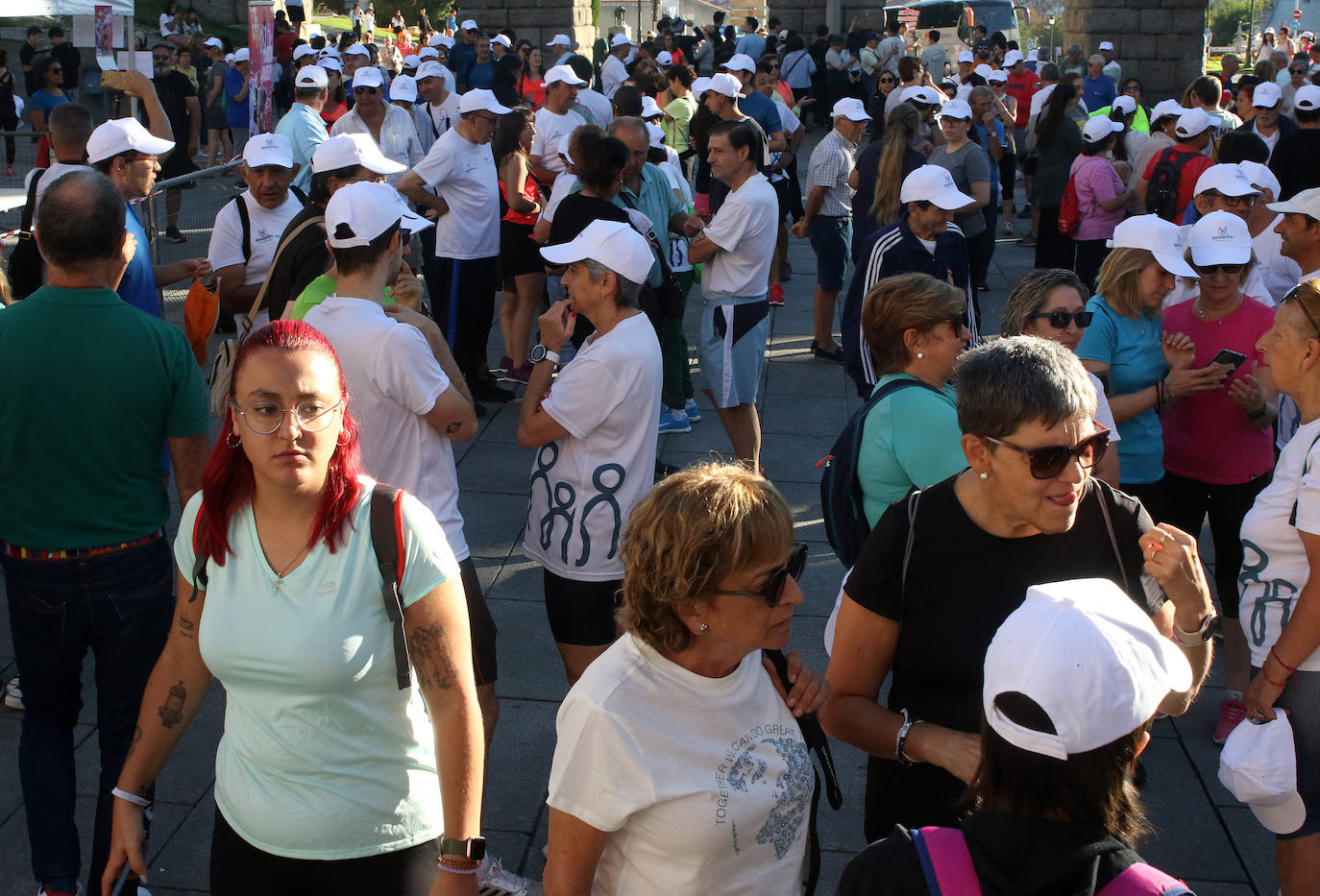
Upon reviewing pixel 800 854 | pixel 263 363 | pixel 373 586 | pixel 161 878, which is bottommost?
pixel 161 878

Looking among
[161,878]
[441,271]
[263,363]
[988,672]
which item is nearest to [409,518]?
[263,363]

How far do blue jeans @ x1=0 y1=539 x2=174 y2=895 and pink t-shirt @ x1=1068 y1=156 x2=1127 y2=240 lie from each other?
25.1 feet

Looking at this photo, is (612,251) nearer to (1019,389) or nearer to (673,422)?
(1019,389)

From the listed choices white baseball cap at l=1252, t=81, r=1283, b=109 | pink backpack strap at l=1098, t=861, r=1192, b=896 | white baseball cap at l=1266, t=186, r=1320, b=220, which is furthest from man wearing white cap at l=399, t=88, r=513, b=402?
pink backpack strap at l=1098, t=861, r=1192, b=896

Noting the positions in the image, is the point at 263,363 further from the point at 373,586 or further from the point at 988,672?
the point at 988,672

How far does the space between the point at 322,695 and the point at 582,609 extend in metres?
1.53

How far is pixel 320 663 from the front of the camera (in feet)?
7.91

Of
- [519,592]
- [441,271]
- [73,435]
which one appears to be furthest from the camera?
[441,271]

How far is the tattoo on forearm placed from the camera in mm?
2475

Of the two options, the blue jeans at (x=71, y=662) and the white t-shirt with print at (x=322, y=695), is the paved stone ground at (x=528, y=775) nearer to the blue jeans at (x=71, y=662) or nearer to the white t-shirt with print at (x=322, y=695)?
the blue jeans at (x=71, y=662)

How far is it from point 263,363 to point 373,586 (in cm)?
51

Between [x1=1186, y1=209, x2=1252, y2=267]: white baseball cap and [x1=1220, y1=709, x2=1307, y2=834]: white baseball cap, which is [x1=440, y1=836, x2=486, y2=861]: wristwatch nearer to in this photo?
[x1=1220, y1=709, x2=1307, y2=834]: white baseball cap

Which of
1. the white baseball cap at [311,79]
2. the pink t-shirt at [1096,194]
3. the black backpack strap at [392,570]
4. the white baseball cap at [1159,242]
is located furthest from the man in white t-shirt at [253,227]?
the pink t-shirt at [1096,194]

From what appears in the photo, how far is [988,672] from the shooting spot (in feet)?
6.01
